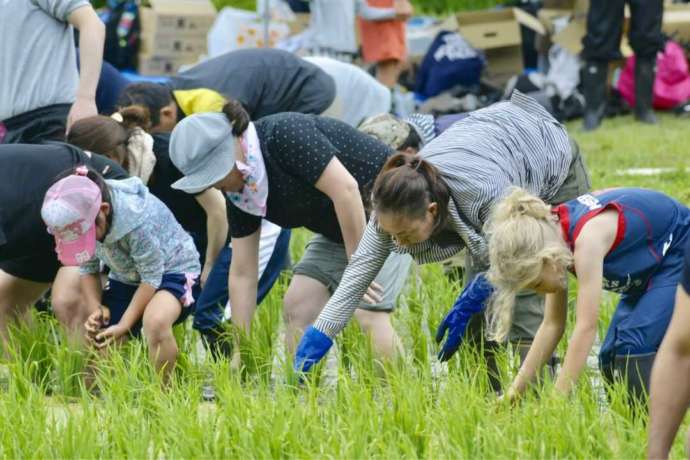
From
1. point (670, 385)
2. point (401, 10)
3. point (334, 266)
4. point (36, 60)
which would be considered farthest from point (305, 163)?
point (401, 10)

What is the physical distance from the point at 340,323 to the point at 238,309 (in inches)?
33.1

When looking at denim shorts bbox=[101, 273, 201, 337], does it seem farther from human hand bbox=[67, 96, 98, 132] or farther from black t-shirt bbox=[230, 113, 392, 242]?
human hand bbox=[67, 96, 98, 132]

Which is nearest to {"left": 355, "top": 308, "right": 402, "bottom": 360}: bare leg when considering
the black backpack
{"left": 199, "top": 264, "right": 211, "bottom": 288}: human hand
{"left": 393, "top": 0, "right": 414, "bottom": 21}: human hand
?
{"left": 199, "top": 264, "right": 211, "bottom": 288}: human hand

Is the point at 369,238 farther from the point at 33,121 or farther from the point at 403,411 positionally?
the point at 33,121

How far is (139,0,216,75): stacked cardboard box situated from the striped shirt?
7.75 metres

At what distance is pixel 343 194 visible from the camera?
468 cm

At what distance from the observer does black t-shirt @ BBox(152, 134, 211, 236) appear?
5586 millimetres

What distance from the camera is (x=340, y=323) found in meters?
4.47

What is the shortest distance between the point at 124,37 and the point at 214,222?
23.0 feet

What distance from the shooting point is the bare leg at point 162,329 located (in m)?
4.89

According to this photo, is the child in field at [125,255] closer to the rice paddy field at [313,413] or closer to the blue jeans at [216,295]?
the rice paddy field at [313,413]

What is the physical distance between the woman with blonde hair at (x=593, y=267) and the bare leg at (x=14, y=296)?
6.69ft

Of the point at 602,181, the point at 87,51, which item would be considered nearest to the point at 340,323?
the point at 87,51

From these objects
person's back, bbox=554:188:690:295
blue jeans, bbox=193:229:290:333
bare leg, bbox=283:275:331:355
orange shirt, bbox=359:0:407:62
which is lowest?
orange shirt, bbox=359:0:407:62
